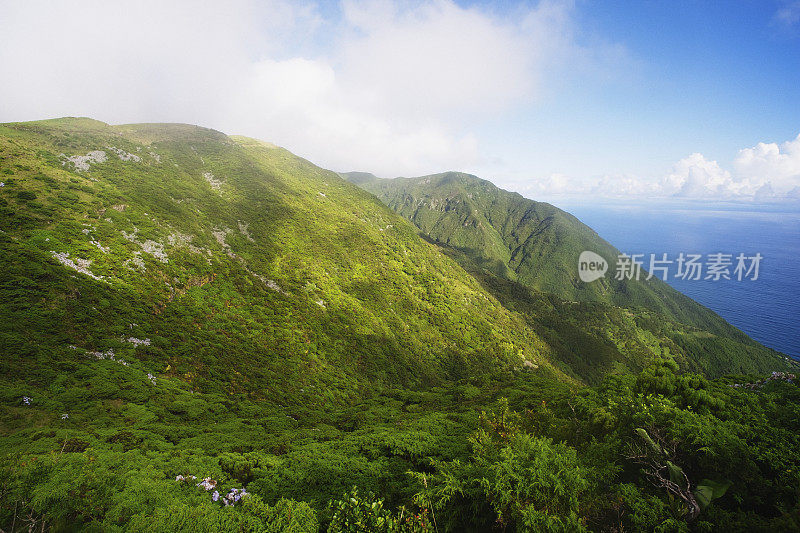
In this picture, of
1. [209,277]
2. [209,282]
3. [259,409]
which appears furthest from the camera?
[209,277]

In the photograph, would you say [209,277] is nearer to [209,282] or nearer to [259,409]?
[209,282]

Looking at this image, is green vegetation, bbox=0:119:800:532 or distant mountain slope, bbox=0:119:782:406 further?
distant mountain slope, bbox=0:119:782:406

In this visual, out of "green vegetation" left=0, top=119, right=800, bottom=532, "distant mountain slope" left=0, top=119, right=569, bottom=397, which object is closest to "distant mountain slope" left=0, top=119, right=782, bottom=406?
"distant mountain slope" left=0, top=119, right=569, bottom=397

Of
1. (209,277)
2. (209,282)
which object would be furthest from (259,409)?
(209,277)

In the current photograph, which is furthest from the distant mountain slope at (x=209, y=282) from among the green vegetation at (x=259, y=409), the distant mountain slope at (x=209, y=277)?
the green vegetation at (x=259, y=409)

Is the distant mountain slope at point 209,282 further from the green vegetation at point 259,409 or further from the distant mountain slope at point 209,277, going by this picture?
the green vegetation at point 259,409

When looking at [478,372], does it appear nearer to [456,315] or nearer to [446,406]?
[456,315]

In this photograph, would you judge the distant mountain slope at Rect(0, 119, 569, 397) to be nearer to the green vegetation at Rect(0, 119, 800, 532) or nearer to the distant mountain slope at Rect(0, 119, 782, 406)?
the distant mountain slope at Rect(0, 119, 782, 406)

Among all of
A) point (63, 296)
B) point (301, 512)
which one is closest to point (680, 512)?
point (301, 512)

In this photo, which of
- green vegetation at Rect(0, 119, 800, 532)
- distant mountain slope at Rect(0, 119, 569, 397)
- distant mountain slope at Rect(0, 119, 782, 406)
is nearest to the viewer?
green vegetation at Rect(0, 119, 800, 532)
